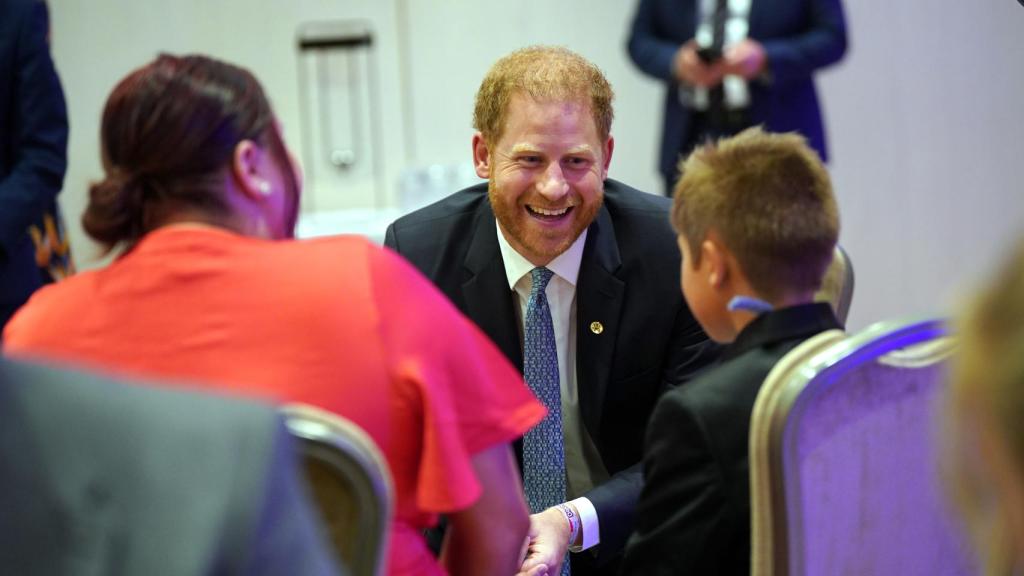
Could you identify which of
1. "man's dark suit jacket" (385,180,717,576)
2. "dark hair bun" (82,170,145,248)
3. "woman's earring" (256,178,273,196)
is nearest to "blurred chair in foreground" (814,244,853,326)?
"man's dark suit jacket" (385,180,717,576)

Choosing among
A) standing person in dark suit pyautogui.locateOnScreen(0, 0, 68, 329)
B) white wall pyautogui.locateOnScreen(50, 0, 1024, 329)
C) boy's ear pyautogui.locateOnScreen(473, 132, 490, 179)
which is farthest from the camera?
white wall pyautogui.locateOnScreen(50, 0, 1024, 329)

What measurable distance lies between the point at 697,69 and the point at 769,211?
8.22 ft

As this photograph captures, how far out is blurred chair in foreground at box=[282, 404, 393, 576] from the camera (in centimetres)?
110

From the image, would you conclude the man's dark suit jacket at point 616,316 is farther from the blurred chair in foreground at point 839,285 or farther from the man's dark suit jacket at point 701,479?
the man's dark suit jacket at point 701,479

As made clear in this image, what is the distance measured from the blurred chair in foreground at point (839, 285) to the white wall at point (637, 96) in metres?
3.61

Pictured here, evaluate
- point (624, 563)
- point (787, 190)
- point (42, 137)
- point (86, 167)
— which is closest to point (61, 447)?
point (624, 563)

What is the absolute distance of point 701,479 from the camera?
1.45 metres

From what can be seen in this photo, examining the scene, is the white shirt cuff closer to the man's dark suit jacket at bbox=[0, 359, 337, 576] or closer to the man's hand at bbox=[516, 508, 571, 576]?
the man's hand at bbox=[516, 508, 571, 576]

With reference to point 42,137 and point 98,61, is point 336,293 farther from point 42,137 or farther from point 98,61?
point 98,61

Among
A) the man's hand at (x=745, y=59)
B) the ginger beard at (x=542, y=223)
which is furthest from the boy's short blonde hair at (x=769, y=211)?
the man's hand at (x=745, y=59)

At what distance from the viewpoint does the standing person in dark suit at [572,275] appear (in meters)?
2.14

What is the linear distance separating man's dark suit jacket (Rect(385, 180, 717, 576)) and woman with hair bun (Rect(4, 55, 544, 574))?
2.08 feet

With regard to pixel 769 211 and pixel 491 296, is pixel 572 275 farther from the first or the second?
pixel 769 211

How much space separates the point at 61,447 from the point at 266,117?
810mm
